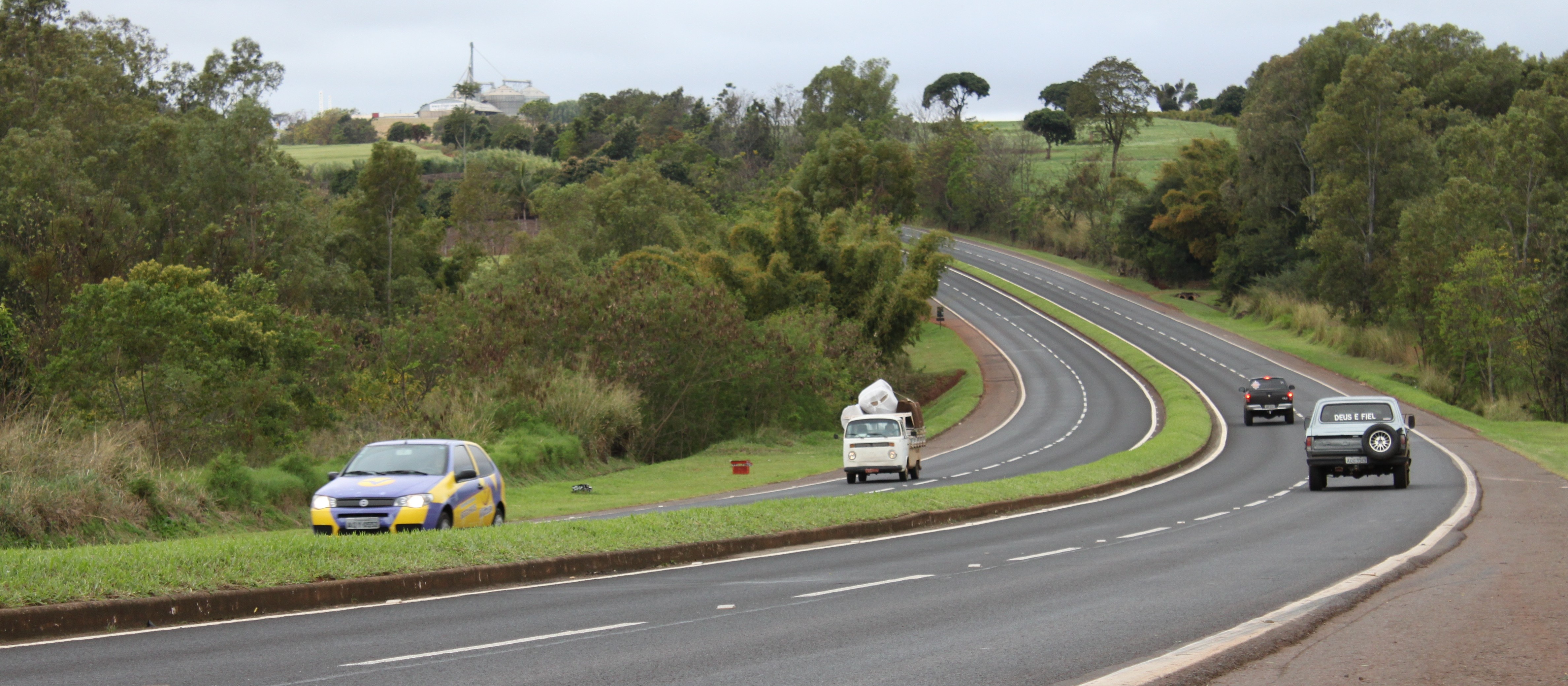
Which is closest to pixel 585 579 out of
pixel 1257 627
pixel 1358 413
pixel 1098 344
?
pixel 1257 627

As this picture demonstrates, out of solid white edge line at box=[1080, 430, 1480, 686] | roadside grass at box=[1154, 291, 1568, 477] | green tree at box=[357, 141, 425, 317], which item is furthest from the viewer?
green tree at box=[357, 141, 425, 317]

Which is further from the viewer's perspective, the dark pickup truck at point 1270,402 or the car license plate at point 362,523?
the dark pickup truck at point 1270,402

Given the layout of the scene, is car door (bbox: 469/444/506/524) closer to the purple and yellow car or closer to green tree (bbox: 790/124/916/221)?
the purple and yellow car

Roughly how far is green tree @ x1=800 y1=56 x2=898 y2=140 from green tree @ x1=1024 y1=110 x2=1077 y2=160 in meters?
23.3

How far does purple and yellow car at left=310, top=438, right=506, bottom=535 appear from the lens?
15.2 m

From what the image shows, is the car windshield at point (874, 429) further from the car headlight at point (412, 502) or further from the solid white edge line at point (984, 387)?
the car headlight at point (412, 502)

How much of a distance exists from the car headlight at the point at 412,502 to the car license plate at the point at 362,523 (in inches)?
10.5

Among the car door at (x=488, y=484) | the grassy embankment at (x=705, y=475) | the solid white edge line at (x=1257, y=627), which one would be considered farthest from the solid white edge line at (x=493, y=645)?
the grassy embankment at (x=705, y=475)

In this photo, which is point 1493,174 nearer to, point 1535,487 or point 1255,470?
point 1255,470

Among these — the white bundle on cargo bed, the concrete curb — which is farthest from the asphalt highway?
the white bundle on cargo bed

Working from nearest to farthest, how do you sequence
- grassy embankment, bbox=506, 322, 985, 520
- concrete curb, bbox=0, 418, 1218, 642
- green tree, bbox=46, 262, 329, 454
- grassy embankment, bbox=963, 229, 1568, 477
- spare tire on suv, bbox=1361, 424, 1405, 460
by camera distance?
1. concrete curb, bbox=0, 418, 1218, 642
2. spare tire on suv, bbox=1361, 424, 1405, 460
3. grassy embankment, bbox=506, 322, 985, 520
4. green tree, bbox=46, 262, 329, 454
5. grassy embankment, bbox=963, 229, 1568, 477

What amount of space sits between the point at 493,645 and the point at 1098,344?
6628 centimetres

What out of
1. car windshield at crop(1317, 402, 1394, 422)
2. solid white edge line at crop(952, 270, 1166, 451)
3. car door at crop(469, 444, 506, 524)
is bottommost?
solid white edge line at crop(952, 270, 1166, 451)

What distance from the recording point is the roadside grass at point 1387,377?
3725 cm
